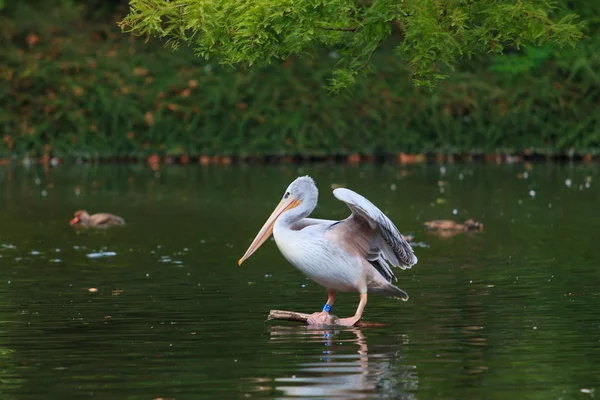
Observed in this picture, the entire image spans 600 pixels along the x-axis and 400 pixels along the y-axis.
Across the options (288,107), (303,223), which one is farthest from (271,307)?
(288,107)

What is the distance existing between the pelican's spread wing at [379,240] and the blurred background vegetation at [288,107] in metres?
25.3

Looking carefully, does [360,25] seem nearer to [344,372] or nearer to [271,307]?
[271,307]

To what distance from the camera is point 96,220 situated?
2336 cm

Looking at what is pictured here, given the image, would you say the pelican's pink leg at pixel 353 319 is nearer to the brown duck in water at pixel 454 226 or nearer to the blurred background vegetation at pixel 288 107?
the brown duck in water at pixel 454 226

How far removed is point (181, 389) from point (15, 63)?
32.9 m

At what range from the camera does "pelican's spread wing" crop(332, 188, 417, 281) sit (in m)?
13.6

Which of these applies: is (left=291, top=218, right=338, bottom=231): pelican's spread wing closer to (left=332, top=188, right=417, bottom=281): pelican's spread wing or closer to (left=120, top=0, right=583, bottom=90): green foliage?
(left=332, top=188, right=417, bottom=281): pelican's spread wing

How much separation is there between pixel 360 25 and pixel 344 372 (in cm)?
442

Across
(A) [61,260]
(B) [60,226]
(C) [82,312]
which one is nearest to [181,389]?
(C) [82,312]

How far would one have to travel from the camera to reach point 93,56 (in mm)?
43031

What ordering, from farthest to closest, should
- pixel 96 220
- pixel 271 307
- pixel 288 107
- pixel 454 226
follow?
pixel 288 107 < pixel 96 220 < pixel 454 226 < pixel 271 307


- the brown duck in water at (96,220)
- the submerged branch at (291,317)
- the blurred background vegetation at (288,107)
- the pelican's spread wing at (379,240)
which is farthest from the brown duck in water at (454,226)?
the blurred background vegetation at (288,107)

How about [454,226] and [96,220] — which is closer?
[454,226]

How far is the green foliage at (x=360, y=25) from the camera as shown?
46.3 ft
